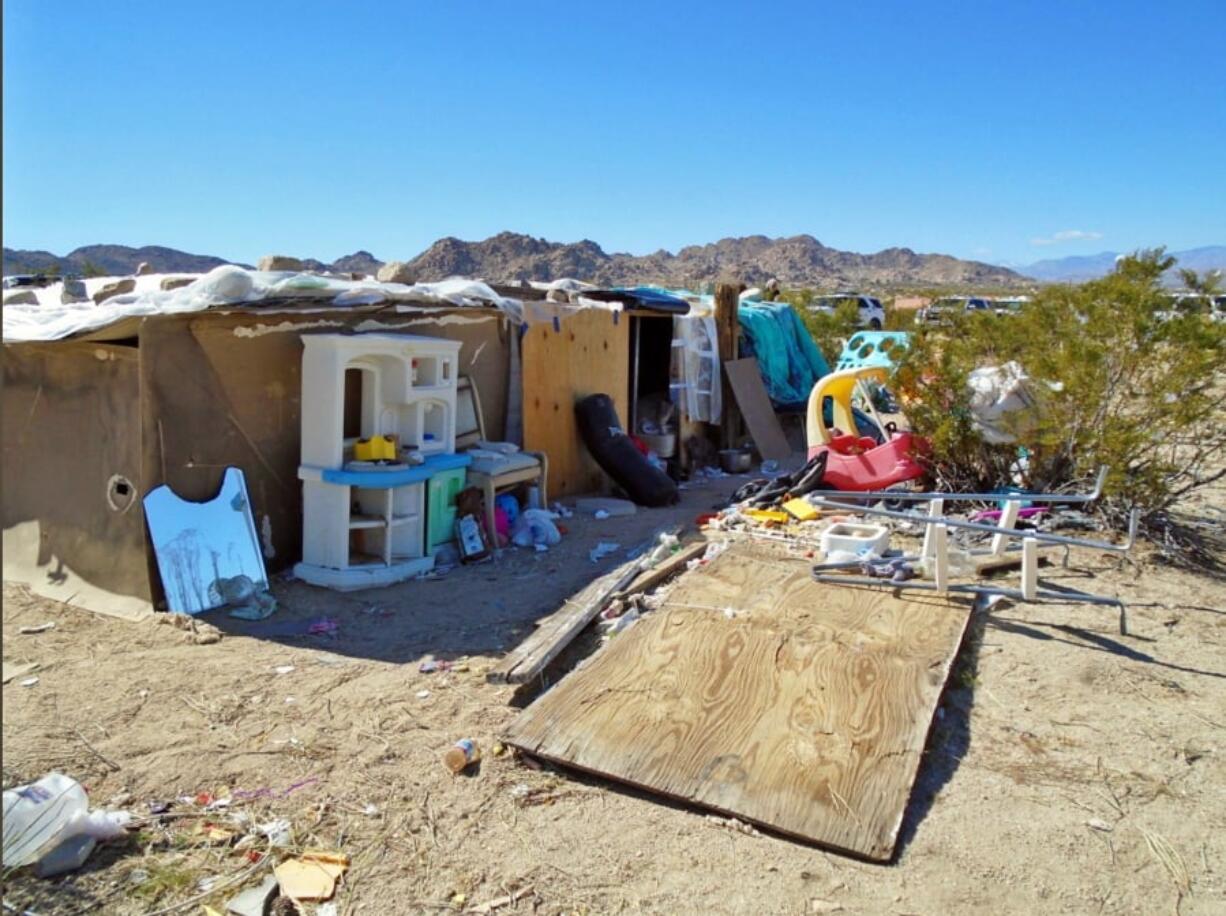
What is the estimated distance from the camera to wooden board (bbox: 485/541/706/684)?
460 cm

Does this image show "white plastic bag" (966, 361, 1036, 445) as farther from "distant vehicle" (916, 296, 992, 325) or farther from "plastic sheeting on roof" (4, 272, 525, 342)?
"plastic sheeting on roof" (4, 272, 525, 342)

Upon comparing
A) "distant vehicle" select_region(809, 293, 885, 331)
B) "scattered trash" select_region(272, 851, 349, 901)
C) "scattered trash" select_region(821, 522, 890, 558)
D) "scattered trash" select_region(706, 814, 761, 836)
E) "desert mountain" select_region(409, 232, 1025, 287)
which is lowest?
"scattered trash" select_region(272, 851, 349, 901)

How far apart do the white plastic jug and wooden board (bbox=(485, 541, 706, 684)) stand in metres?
1.88

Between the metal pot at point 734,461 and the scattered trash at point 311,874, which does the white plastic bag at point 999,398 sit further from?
the scattered trash at point 311,874

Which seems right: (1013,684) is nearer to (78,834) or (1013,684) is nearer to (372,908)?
(372,908)

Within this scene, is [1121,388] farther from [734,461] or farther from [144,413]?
[144,413]

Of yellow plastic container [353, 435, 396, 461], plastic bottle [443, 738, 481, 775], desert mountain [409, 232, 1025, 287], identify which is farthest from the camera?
desert mountain [409, 232, 1025, 287]

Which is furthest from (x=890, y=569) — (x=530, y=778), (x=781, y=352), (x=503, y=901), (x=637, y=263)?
(x=637, y=263)

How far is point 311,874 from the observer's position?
3.08 metres

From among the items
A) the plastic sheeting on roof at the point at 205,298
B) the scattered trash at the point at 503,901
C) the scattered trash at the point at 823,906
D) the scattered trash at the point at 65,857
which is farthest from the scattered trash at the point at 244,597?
the scattered trash at the point at 823,906

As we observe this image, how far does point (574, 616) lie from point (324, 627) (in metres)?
1.45

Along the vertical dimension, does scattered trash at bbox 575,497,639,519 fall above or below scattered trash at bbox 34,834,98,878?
above

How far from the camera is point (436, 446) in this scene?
700 cm

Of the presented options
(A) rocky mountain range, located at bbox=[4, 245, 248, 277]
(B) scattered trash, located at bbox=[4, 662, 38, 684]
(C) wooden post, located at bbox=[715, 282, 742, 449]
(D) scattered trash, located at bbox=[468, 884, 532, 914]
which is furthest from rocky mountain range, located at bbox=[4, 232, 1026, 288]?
(D) scattered trash, located at bbox=[468, 884, 532, 914]
